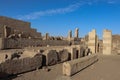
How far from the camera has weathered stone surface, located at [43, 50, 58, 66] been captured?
8.84 metres

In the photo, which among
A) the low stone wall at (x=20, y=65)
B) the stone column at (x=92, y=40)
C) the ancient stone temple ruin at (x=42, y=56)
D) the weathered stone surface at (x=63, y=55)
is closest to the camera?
the low stone wall at (x=20, y=65)

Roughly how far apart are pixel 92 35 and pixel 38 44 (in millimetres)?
6887

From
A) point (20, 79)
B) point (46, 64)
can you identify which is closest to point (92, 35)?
point (46, 64)

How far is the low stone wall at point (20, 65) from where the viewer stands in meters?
6.28

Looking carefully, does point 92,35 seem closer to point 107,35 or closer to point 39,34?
point 107,35

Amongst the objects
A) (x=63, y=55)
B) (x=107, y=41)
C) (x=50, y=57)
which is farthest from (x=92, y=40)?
(x=50, y=57)

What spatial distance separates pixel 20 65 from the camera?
272 inches

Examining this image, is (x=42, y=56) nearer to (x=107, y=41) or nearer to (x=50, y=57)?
(x=50, y=57)

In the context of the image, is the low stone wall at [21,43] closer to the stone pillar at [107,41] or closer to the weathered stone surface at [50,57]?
the weathered stone surface at [50,57]

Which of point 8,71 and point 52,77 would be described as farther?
point 52,77

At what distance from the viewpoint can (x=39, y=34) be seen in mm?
31453

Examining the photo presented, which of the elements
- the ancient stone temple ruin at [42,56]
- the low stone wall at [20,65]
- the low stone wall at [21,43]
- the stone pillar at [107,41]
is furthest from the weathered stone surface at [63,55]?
the stone pillar at [107,41]

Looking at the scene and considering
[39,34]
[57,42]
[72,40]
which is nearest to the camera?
[57,42]

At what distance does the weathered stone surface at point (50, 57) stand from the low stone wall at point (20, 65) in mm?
663
